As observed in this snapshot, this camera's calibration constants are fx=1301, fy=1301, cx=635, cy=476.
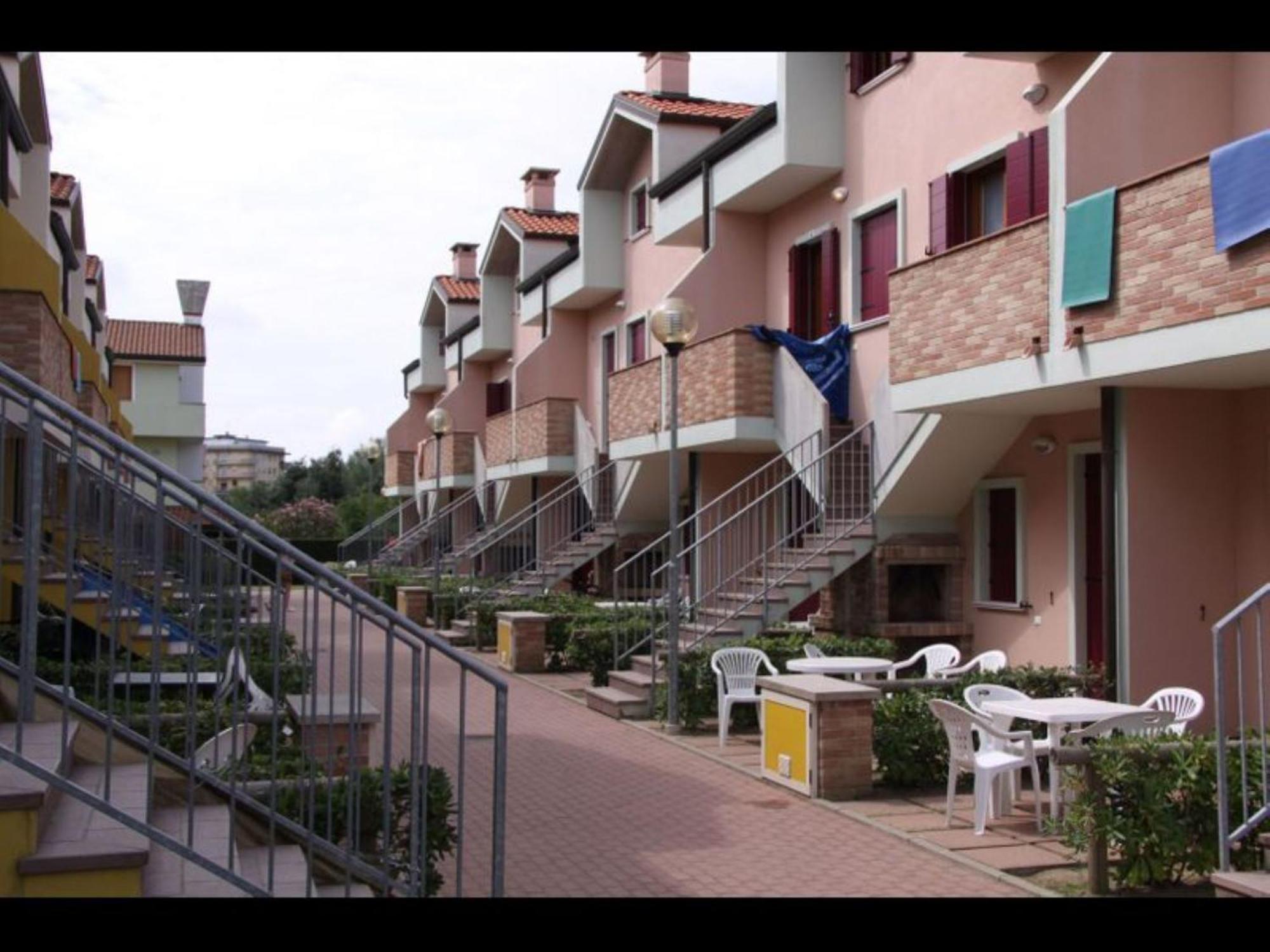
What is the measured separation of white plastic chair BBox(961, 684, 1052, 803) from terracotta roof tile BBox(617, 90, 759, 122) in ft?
42.9

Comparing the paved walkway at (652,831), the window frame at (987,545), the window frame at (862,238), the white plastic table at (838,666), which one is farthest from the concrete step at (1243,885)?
the window frame at (862,238)

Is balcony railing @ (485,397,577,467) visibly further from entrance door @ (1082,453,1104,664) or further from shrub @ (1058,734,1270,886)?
shrub @ (1058,734,1270,886)

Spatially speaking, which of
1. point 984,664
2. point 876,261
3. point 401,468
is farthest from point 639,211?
point 401,468

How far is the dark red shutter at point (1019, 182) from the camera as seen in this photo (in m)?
12.4

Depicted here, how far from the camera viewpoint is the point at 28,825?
Result: 14.2 ft

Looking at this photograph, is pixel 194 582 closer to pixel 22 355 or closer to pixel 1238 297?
pixel 1238 297

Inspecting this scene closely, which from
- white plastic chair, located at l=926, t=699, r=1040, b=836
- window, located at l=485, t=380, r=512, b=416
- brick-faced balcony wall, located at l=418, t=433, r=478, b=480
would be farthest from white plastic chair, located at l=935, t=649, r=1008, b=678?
brick-faced balcony wall, located at l=418, t=433, r=478, b=480

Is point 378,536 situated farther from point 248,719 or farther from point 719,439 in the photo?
point 248,719

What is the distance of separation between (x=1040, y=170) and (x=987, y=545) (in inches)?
163

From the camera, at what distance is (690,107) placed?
73.2 ft

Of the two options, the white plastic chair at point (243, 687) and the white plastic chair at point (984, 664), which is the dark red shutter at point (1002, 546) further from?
the white plastic chair at point (243, 687)

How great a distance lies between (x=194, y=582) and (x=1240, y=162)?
23.0ft

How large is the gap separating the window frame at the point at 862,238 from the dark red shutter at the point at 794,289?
1.40 m
